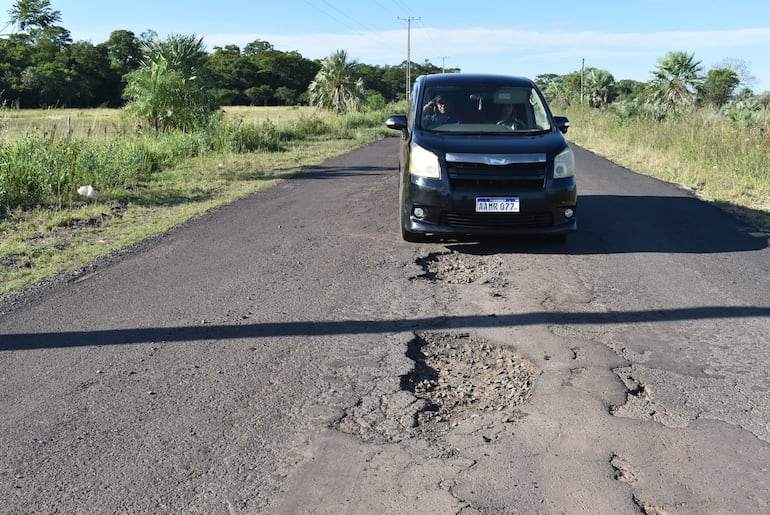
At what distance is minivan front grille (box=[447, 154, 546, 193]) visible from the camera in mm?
7035

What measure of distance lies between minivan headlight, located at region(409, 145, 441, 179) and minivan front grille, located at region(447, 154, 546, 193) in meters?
0.13

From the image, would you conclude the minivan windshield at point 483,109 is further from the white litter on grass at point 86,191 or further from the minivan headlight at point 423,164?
the white litter on grass at point 86,191

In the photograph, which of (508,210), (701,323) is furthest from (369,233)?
(701,323)

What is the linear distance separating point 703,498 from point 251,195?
982 cm

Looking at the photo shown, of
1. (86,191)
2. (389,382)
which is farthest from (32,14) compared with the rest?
(389,382)

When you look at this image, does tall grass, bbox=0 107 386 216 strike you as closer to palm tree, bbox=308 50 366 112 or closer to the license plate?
the license plate

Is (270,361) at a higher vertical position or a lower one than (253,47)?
lower

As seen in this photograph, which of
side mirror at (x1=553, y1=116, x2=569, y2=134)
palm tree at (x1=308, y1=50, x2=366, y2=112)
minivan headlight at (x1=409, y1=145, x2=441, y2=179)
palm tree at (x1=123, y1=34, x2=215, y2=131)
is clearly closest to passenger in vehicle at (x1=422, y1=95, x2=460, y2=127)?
minivan headlight at (x1=409, y1=145, x2=441, y2=179)

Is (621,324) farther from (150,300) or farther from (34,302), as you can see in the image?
(34,302)

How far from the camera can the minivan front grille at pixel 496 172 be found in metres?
7.04

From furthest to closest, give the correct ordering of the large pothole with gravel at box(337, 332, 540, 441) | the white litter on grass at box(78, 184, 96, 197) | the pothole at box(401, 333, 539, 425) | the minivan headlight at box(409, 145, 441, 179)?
the white litter on grass at box(78, 184, 96, 197)
the minivan headlight at box(409, 145, 441, 179)
the pothole at box(401, 333, 539, 425)
the large pothole with gravel at box(337, 332, 540, 441)

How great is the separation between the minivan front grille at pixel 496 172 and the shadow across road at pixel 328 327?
2103 mm

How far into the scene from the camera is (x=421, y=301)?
18.3ft

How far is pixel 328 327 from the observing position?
16.2 ft
